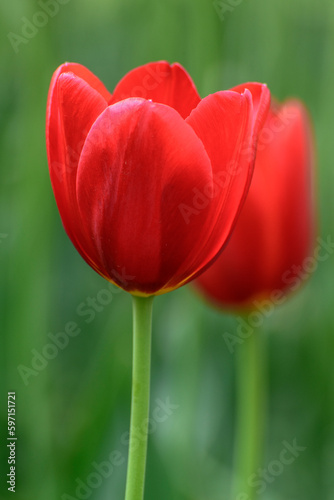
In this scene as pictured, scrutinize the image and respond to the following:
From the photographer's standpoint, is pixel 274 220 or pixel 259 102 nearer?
pixel 259 102

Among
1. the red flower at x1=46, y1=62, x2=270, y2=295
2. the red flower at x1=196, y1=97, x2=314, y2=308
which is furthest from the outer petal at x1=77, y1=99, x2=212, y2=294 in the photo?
the red flower at x1=196, y1=97, x2=314, y2=308

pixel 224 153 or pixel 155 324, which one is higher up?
pixel 224 153

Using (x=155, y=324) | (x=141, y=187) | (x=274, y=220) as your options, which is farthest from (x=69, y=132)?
(x=155, y=324)

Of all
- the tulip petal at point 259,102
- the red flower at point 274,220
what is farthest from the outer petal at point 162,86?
the red flower at point 274,220

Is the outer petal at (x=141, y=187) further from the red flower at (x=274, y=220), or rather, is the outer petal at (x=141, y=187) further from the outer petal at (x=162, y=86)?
the red flower at (x=274, y=220)

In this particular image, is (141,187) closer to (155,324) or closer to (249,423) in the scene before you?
(249,423)

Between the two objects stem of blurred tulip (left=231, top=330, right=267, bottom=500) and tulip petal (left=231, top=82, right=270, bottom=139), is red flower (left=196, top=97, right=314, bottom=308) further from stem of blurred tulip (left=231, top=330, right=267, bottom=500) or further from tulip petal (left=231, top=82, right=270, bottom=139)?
tulip petal (left=231, top=82, right=270, bottom=139)
